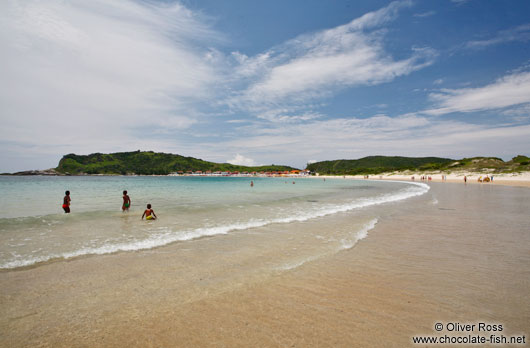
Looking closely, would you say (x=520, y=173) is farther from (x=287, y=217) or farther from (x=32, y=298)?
(x=32, y=298)

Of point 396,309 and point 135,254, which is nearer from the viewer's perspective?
point 396,309

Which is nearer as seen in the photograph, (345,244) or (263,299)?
(263,299)

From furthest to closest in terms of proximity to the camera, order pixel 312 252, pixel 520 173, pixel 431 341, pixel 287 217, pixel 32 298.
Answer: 1. pixel 520 173
2. pixel 287 217
3. pixel 312 252
4. pixel 32 298
5. pixel 431 341

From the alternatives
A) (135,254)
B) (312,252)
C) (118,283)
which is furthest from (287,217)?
(118,283)

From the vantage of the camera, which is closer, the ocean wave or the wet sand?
the wet sand

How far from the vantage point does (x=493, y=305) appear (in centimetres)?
433

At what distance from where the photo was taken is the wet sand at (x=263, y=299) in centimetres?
360

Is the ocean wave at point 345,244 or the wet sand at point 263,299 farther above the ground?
the wet sand at point 263,299

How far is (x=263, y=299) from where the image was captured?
465 cm

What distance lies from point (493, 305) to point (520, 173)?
280 ft

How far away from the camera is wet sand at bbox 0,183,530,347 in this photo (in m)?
3.60

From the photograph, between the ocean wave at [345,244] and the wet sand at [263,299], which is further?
the ocean wave at [345,244]

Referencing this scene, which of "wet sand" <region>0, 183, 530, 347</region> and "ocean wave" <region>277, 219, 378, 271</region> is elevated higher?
"wet sand" <region>0, 183, 530, 347</region>

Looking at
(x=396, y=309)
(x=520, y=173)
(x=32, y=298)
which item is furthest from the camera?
(x=520, y=173)
